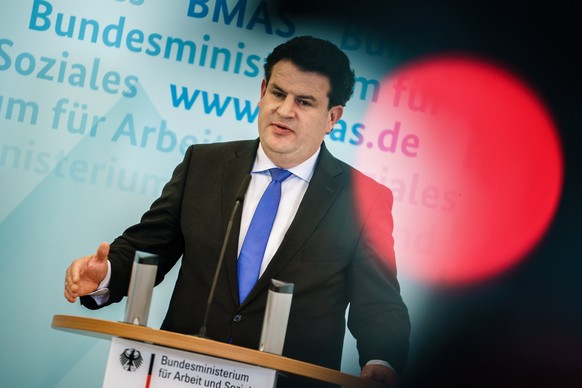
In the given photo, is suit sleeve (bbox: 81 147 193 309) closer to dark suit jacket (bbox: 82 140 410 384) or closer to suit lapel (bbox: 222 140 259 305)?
dark suit jacket (bbox: 82 140 410 384)

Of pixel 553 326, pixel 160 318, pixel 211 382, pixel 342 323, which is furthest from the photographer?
pixel 553 326

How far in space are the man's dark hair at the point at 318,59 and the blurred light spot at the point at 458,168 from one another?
3.02 feet

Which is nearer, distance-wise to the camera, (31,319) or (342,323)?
(342,323)

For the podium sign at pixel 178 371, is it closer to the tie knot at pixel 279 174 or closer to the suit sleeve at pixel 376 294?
the suit sleeve at pixel 376 294

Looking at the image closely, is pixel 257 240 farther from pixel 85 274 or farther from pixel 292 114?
pixel 85 274

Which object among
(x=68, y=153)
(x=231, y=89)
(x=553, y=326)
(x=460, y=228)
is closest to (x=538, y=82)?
(x=460, y=228)

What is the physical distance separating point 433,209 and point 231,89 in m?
1.26

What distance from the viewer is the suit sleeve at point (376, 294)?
2986mm

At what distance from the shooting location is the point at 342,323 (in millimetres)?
3266

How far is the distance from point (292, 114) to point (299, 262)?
0.63 m

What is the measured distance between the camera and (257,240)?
3234 mm

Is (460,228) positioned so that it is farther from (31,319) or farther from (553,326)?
(31,319)

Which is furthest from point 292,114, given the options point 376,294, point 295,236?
point 376,294

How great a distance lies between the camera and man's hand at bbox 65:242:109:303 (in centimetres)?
266
